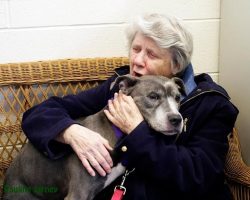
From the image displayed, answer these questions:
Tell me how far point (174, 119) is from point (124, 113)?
207 millimetres

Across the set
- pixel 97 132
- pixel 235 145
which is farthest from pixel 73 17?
pixel 235 145

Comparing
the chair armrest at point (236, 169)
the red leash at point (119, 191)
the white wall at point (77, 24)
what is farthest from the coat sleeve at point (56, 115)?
the chair armrest at point (236, 169)

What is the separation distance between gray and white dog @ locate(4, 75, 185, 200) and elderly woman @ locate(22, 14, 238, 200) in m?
0.04

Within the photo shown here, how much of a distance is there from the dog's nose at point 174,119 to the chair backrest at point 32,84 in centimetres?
66

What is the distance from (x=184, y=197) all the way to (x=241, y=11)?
1.07 m

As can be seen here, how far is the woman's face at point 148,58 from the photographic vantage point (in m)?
1.70

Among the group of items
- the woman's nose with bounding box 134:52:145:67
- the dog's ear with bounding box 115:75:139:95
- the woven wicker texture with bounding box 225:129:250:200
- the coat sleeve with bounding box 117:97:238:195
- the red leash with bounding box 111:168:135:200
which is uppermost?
the woman's nose with bounding box 134:52:145:67

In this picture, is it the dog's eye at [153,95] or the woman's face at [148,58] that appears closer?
the dog's eye at [153,95]

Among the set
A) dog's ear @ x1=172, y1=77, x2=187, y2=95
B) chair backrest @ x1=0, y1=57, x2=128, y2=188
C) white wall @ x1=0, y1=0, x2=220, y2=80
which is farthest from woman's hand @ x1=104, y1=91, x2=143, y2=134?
white wall @ x1=0, y1=0, x2=220, y2=80

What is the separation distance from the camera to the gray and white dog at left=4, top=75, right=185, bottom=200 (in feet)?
4.81

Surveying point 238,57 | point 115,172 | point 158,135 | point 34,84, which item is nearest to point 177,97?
point 158,135

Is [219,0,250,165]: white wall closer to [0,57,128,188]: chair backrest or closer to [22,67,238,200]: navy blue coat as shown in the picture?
[22,67,238,200]: navy blue coat

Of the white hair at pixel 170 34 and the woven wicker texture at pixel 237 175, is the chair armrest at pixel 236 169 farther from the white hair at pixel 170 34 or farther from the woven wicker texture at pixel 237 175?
the white hair at pixel 170 34

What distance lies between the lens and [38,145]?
5.13 feet
